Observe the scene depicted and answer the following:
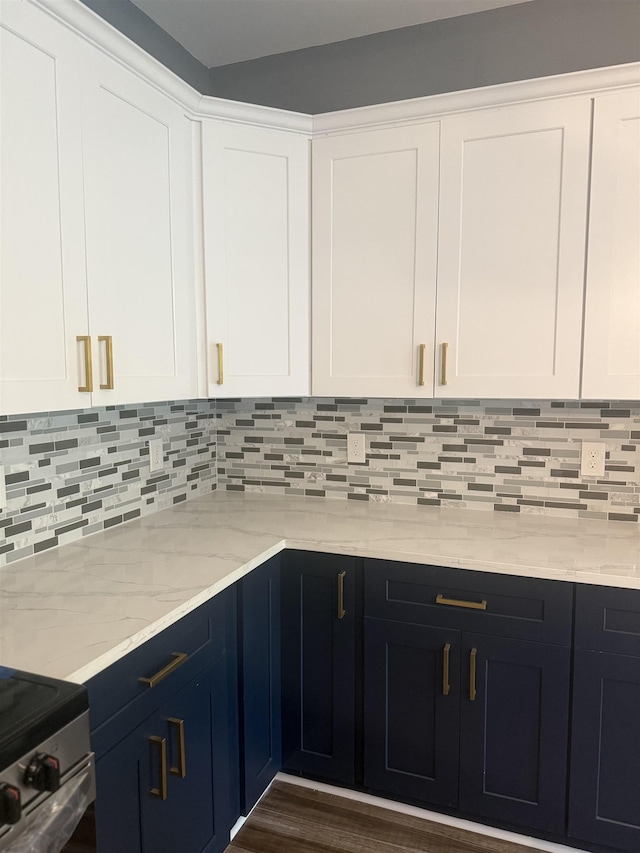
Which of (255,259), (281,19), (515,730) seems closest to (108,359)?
(255,259)

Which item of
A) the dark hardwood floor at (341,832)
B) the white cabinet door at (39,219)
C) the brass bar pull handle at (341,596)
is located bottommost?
the dark hardwood floor at (341,832)

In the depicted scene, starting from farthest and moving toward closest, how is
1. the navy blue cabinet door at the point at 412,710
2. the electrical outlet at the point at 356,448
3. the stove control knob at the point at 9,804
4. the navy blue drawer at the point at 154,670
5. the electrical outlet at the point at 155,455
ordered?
1. the electrical outlet at the point at 356,448
2. the electrical outlet at the point at 155,455
3. the navy blue cabinet door at the point at 412,710
4. the navy blue drawer at the point at 154,670
5. the stove control knob at the point at 9,804

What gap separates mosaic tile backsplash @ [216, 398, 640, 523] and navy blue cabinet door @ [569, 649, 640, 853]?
0.66 m

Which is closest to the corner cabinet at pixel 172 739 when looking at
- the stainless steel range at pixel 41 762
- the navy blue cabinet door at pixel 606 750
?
the stainless steel range at pixel 41 762

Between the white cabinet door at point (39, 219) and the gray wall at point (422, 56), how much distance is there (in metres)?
0.70

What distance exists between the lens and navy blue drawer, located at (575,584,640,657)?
1.64 meters

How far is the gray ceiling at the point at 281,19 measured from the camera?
2.04 metres

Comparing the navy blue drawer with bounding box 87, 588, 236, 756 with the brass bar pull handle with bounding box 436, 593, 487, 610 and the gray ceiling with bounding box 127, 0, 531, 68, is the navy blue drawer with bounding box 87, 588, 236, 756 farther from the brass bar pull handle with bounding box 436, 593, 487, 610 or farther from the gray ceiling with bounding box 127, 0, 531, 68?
the gray ceiling with bounding box 127, 0, 531, 68

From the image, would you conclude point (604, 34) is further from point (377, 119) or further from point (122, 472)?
point (122, 472)

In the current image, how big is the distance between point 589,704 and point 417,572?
60cm

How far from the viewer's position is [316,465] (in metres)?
2.54

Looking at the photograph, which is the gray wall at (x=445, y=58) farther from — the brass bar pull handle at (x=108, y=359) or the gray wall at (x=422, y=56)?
the brass bar pull handle at (x=108, y=359)

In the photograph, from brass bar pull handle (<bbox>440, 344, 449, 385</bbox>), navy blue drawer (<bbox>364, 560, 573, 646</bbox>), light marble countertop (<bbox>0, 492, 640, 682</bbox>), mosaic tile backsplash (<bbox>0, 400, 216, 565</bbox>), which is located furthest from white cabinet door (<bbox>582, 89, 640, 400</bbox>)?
mosaic tile backsplash (<bbox>0, 400, 216, 565</bbox>)

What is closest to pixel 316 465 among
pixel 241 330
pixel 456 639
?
pixel 241 330
